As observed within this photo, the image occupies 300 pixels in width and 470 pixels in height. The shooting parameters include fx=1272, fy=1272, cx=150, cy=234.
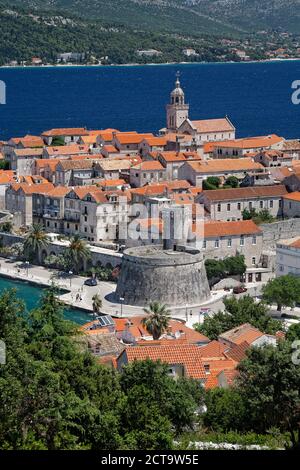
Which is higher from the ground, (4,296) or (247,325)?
(4,296)

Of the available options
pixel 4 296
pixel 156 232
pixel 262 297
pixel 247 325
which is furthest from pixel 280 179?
pixel 4 296

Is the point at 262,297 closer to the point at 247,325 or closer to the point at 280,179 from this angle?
the point at 247,325

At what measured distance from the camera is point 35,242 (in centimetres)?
5853

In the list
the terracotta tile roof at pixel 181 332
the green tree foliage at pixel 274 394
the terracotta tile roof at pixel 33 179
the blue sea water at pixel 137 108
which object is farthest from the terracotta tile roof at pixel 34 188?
the blue sea water at pixel 137 108

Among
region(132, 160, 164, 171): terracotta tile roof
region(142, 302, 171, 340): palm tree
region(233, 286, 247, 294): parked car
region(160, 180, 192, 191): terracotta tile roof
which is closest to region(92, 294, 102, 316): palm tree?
region(233, 286, 247, 294): parked car

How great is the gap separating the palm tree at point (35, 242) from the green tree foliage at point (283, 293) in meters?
14.2

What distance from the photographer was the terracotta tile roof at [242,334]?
3722 cm

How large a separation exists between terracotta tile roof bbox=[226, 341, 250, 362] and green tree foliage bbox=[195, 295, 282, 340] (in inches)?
170

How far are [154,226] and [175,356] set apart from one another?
23.1m

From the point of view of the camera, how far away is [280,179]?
65000mm

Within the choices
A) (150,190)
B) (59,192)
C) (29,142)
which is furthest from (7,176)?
(150,190)

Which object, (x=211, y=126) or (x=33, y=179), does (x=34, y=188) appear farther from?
(x=211, y=126)

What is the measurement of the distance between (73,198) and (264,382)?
1389 inches

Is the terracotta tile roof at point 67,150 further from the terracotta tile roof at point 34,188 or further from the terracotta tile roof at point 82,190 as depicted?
the terracotta tile roof at point 82,190
